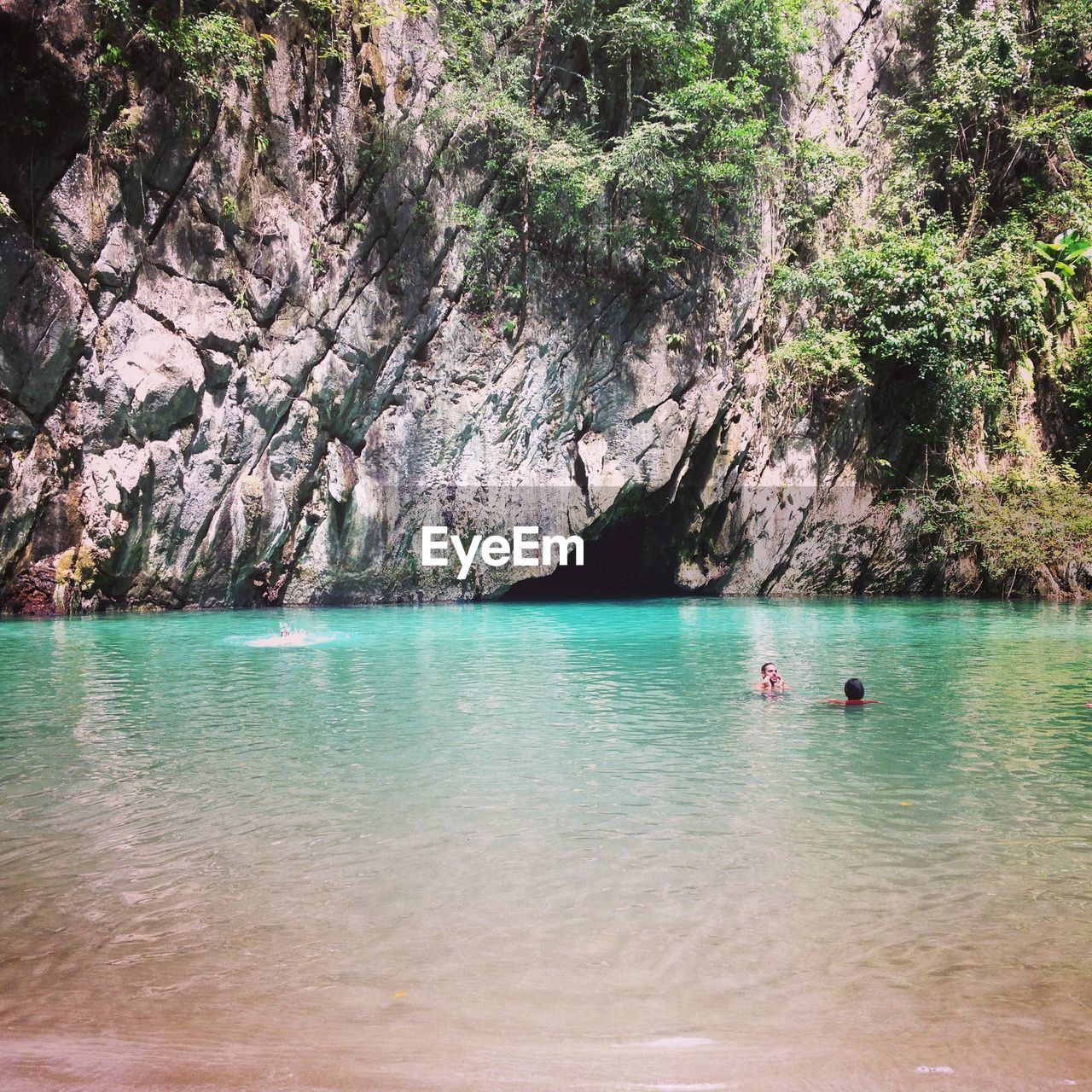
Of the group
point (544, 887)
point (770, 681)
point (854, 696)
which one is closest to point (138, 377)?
point (770, 681)

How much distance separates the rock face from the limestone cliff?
5 cm

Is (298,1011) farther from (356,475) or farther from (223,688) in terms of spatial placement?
(356,475)

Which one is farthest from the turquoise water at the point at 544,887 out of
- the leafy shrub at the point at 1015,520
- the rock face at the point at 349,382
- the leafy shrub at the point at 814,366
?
the leafy shrub at the point at 814,366

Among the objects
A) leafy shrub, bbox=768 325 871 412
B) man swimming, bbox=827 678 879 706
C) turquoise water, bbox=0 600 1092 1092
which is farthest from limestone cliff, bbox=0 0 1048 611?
man swimming, bbox=827 678 879 706

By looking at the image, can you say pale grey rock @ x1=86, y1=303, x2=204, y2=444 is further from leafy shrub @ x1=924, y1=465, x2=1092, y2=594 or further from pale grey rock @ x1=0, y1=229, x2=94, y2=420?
leafy shrub @ x1=924, y1=465, x2=1092, y2=594

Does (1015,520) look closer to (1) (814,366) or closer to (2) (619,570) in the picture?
(1) (814,366)

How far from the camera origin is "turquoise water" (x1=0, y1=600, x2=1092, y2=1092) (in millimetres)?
3260

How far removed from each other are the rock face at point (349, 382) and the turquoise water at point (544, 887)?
28.3 feet

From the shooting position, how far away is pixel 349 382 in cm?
2030

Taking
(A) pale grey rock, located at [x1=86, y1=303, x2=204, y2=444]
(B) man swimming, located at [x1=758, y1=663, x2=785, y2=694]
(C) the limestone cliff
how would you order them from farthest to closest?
(A) pale grey rock, located at [x1=86, y1=303, x2=204, y2=444]
(C) the limestone cliff
(B) man swimming, located at [x1=758, y1=663, x2=785, y2=694]

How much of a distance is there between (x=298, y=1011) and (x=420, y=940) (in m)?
0.77

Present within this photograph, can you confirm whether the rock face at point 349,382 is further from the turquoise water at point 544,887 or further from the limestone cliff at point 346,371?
the turquoise water at point 544,887

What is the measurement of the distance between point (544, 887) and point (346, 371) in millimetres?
16788

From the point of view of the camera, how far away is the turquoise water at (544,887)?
10.7ft
